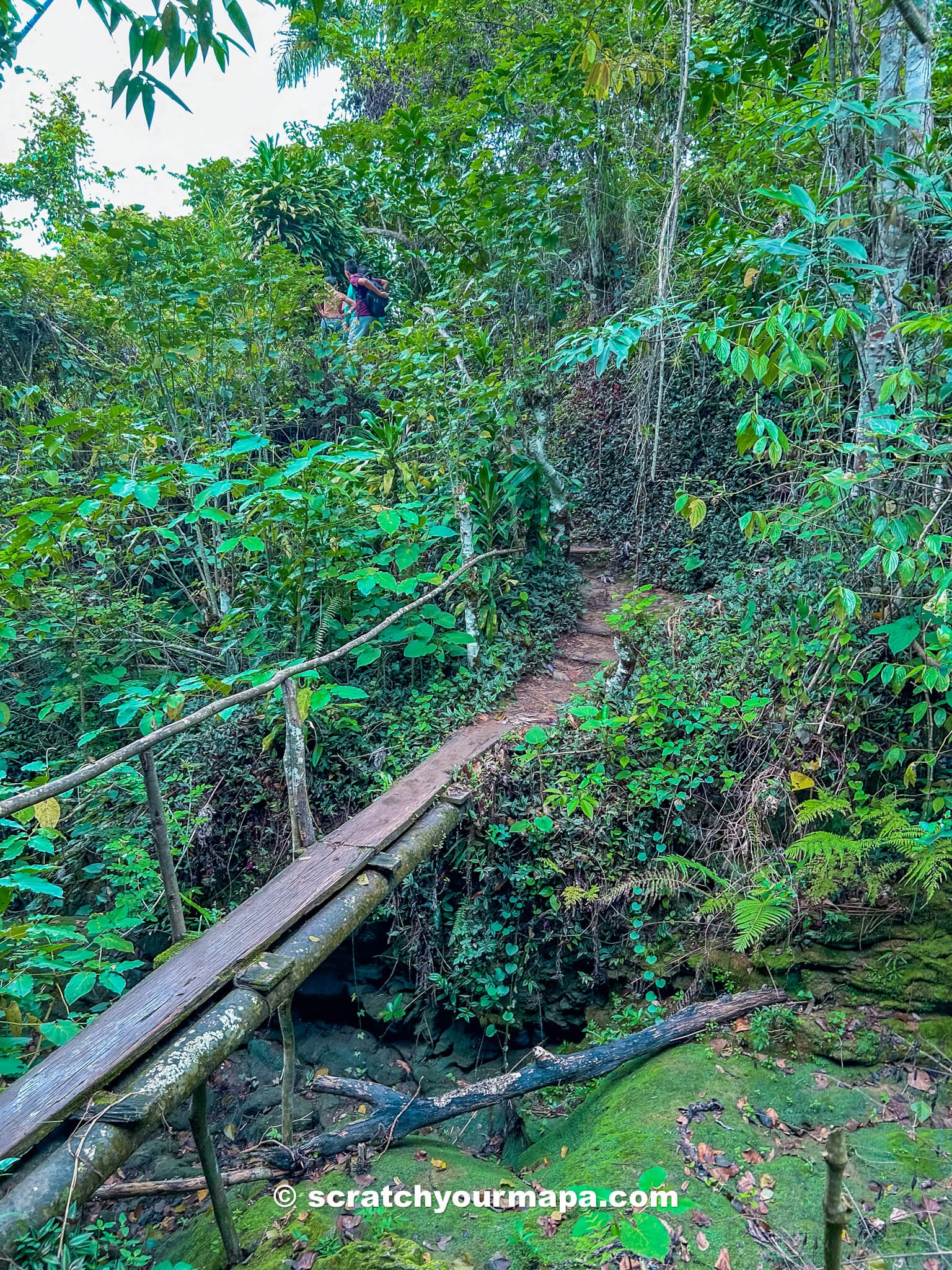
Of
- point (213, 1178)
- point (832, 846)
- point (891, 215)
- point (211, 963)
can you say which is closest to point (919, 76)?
point (891, 215)

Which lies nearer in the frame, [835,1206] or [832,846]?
[835,1206]

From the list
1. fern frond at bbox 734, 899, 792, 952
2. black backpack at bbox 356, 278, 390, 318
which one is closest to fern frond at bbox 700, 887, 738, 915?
fern frond at bbox 734, 899, 792, 952

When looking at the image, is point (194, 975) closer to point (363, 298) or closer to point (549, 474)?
point (549, 474)

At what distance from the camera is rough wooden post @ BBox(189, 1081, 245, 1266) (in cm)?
278

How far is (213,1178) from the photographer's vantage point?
289 centimetres

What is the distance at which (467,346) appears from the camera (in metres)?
5.86

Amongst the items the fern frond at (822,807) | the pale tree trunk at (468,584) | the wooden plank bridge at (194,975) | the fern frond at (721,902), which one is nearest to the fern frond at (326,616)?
the pale tree trunk at (468,584)

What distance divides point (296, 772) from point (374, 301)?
891 centimetres

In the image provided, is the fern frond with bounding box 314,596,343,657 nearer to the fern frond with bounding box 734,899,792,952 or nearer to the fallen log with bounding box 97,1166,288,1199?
the fallen log with bounding box 97,1166,288,1199

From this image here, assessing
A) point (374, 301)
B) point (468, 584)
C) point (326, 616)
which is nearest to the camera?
point (326, 616)

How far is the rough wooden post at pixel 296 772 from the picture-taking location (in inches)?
145

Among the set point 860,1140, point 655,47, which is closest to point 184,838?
point 860,1140

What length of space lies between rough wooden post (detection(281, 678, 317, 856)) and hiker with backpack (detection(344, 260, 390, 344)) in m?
7.25

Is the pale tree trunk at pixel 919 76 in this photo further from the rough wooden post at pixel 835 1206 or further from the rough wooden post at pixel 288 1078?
the rough wooden post at pixel 288 1078
